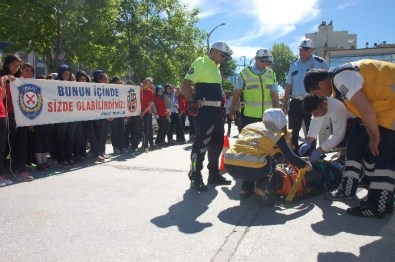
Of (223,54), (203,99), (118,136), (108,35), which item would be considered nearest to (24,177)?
(203,99)

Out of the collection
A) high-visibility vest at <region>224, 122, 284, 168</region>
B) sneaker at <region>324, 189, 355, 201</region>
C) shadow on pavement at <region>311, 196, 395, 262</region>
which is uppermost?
high-visibility vest at <region>224, 122, 284, 168</region>

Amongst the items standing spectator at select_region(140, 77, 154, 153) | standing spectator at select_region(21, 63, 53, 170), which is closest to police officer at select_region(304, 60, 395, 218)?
standing spectator at select_region(21, 63, 53, 170)

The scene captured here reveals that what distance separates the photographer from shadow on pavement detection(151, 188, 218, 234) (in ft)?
12.7

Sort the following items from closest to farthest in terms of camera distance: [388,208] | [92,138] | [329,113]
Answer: [388,208] → [329,113] → [92,138]

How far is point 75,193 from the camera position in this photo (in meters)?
5.20

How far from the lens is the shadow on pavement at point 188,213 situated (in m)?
3.87

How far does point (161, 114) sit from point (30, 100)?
4985mm

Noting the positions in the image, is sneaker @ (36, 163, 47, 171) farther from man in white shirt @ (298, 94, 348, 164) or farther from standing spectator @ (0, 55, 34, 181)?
man in white shirt @ (298, 94, 348, 164)

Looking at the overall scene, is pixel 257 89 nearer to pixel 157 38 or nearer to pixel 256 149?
pixel 256 149

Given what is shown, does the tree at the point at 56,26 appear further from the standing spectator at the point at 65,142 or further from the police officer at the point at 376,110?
the police officer at the point at 376,110

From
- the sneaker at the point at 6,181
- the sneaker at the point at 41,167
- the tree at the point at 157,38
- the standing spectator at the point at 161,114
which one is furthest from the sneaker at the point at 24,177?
the tree at the point at 157,38

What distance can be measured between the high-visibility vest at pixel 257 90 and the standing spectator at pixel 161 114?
5.12m

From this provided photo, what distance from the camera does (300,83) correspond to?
6.61 meters

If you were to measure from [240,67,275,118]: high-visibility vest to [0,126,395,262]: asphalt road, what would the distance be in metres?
1.43
